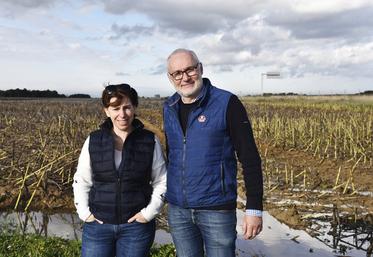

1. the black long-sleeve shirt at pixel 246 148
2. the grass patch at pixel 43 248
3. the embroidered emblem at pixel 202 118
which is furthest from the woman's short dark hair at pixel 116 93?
the grass patch at pixel 43 248

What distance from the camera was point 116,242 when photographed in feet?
10.5

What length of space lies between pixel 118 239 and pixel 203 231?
63cm

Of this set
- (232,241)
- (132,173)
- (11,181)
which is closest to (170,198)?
(132,173)

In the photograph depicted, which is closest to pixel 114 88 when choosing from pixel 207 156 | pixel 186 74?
pixel 186 74

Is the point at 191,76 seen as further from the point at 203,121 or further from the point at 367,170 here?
the point at 367,170

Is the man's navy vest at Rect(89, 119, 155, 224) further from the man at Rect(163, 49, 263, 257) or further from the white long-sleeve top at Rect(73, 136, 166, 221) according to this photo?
the man at Rect(163, 49, 263, 257)

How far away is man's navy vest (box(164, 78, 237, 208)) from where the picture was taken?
2.92 m

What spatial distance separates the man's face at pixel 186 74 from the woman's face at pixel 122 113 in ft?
1.21

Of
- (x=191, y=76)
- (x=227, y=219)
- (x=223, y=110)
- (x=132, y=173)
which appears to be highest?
(x=191, y=76)

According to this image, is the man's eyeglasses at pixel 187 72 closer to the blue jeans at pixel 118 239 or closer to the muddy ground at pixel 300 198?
the blue jeans at pixel 118 239

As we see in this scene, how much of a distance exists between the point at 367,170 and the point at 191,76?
29.6 ft

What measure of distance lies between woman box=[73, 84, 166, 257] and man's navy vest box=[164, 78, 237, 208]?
238 millimetres

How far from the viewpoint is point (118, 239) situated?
10.4ft

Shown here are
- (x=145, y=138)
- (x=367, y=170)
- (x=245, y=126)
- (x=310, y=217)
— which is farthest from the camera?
(x=367, y=170)
